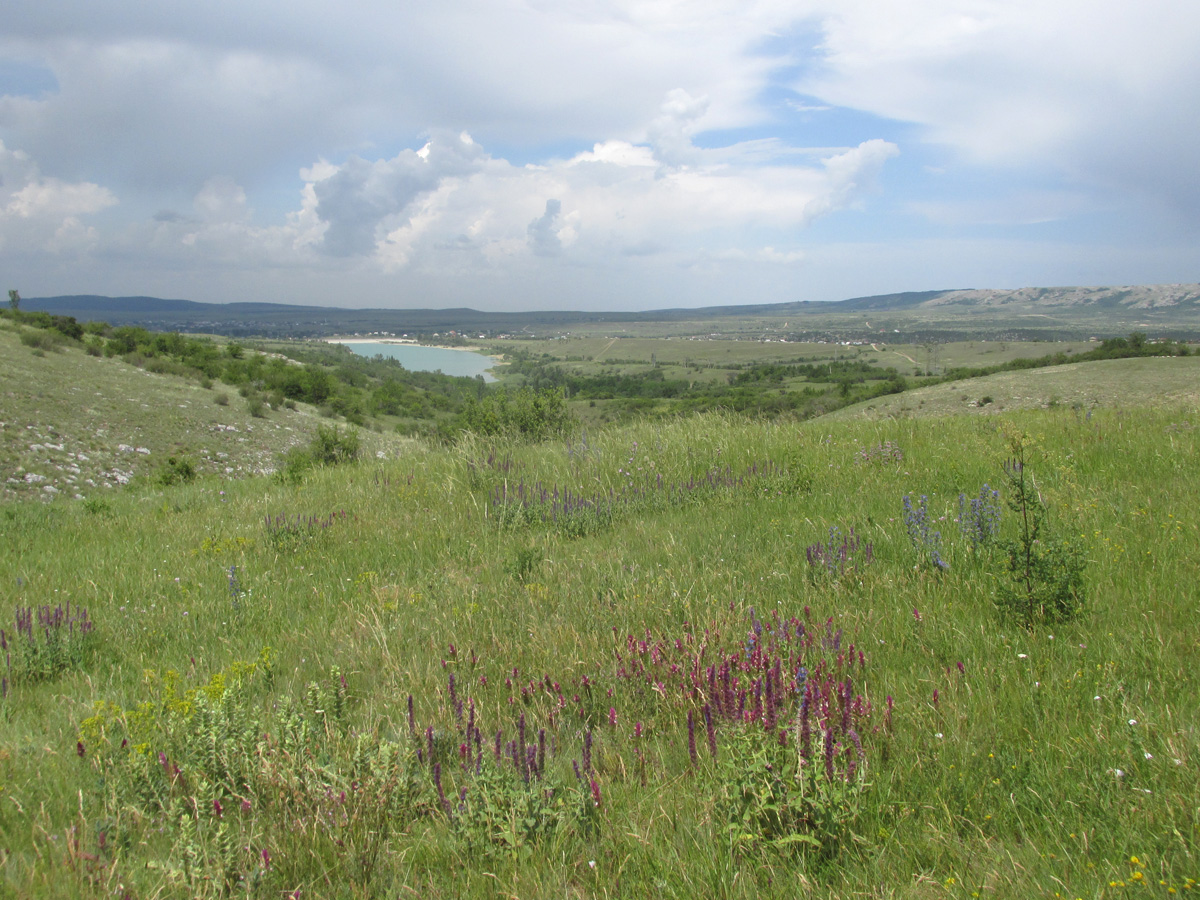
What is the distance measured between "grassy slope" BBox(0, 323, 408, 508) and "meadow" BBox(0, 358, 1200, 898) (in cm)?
840

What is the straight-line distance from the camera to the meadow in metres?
1.76

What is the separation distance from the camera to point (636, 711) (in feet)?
8.83

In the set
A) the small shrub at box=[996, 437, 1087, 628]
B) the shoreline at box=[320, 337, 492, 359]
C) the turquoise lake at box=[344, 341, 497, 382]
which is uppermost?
the shoreline at box=[320, 337, 492, 359]

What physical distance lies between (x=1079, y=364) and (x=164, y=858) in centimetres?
2196

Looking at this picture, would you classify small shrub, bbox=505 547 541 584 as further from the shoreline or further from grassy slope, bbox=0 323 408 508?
the shoreline

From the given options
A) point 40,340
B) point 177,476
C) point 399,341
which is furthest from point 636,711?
point 399,341

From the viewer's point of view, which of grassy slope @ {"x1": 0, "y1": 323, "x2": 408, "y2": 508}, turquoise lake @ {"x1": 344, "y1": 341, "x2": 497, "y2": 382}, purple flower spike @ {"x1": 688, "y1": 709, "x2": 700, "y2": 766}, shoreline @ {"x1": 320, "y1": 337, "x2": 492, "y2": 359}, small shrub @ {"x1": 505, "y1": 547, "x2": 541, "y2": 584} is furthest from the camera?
shoreline @ {"x1": 320, "y1": 337, "x2": 492, "y2": 359}

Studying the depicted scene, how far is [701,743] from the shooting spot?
2369mm

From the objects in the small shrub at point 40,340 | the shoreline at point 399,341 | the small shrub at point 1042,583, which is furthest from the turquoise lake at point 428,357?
the small shrub at point 1042,583

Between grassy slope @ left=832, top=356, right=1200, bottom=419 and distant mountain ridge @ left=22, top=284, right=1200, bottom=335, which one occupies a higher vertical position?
distant mountain ridge @ left=22, top=284, right=1200, bottom=335

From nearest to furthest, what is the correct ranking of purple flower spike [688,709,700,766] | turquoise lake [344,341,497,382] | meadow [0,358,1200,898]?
meadow [0,358,1200,898], purple flower spike [688,709,700,766], turquoise lake [344,341,497,382]

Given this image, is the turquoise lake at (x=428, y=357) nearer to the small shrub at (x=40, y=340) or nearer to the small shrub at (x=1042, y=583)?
the small shrub at (x=40, y=340)

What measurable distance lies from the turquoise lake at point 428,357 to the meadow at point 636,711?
280 ft

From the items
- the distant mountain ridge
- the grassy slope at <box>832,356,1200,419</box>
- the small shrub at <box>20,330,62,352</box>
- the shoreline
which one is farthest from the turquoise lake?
the grassy slope at <box>832,356,1200,419</box>
